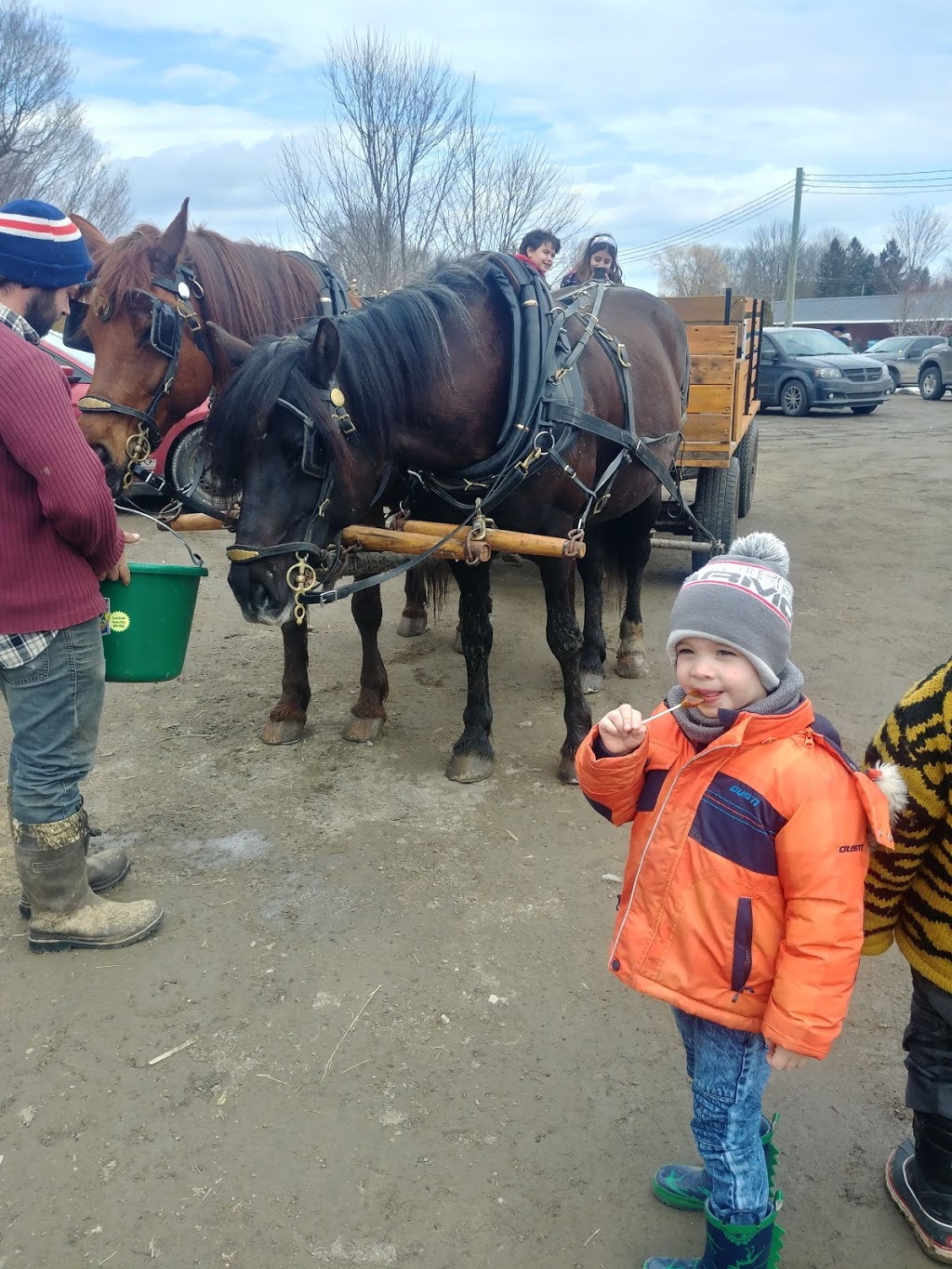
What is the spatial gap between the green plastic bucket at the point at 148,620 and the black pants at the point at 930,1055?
2.16 metres

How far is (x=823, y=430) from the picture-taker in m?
15.4

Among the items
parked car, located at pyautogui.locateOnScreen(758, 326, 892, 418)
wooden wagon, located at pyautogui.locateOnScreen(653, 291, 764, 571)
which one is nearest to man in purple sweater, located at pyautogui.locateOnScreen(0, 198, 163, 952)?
wooden wagon, located at pyautogui.locateOnScreen(653, 291, 764, 571)

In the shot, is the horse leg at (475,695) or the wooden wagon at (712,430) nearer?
the horse leg at (475,695)

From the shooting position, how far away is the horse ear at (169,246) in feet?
10.6

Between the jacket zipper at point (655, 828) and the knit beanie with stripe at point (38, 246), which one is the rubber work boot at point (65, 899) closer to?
the knit beanie with stripe at point (38, 246)

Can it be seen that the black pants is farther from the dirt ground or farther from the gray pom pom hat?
the gray pom pom hat

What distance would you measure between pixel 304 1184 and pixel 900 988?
170cm

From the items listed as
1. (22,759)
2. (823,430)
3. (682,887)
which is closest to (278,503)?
(22,759)

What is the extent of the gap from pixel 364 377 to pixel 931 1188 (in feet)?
8.38

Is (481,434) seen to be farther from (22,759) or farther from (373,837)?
(22,759)

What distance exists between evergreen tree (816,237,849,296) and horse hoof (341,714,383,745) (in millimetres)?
60127

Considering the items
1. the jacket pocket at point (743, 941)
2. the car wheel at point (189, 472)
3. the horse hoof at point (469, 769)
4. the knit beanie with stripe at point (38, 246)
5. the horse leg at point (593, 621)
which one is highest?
the knit beanie with stripe at point (38, 246)

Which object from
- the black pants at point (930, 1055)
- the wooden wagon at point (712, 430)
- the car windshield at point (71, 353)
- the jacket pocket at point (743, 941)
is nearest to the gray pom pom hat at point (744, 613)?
the jacket pocket at point (743, 941)

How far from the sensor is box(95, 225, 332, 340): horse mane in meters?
3.30
